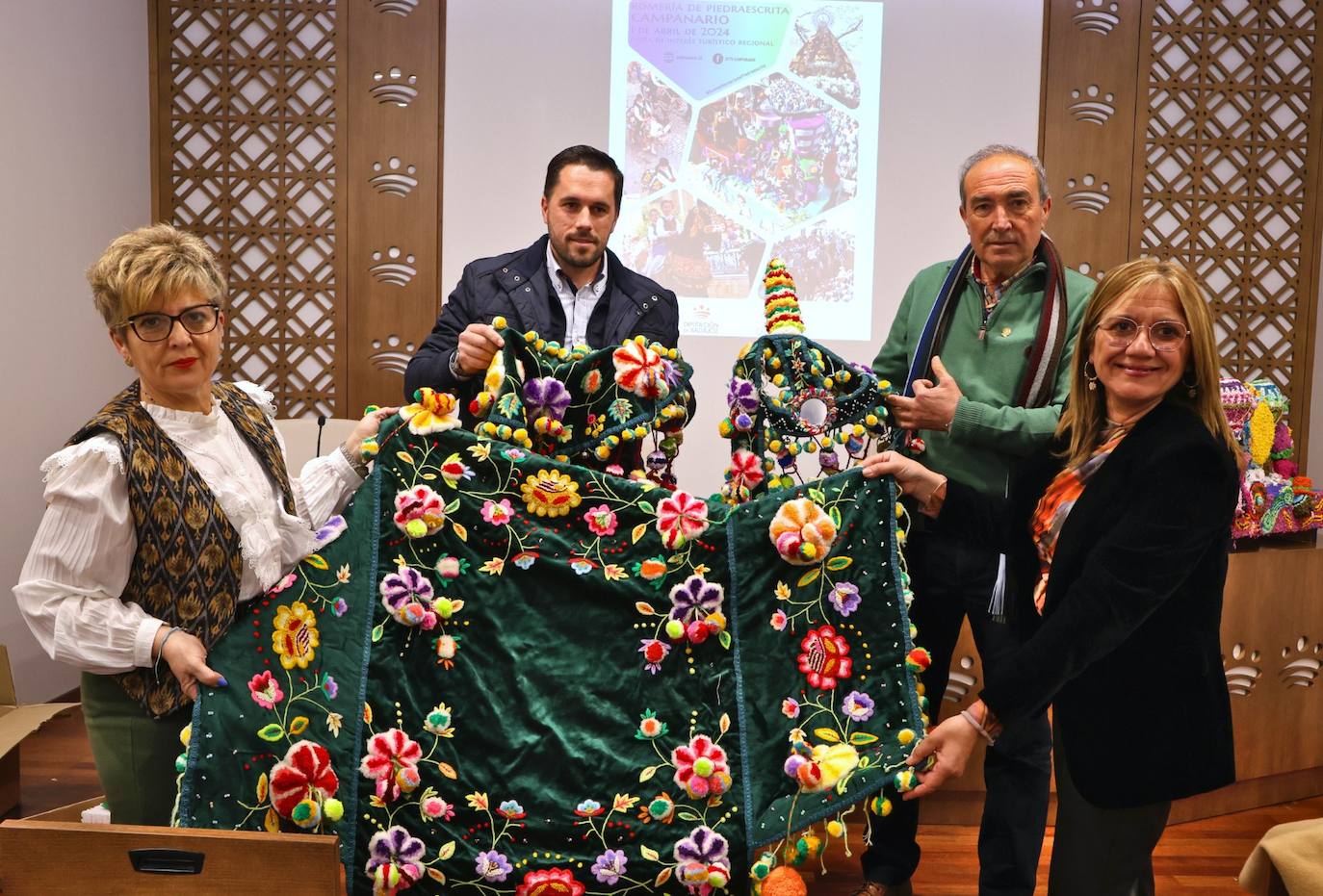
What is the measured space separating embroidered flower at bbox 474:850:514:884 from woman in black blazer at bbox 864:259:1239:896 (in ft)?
2.35

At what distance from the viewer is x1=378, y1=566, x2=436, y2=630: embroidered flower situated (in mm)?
1737

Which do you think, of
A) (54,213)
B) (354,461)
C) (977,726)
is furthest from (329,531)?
(54,213)

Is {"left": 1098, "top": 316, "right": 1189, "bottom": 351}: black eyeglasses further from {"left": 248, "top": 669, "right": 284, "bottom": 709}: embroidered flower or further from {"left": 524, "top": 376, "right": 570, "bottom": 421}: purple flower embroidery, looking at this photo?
{"left": 248, "top": 669, "right": 284, "bottom": 709}: embroidered flower

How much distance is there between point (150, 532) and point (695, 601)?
888 millimetres

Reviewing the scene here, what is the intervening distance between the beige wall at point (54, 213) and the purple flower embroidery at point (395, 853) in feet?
8.55

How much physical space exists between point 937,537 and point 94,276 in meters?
1.64

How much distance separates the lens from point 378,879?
163 centimetres

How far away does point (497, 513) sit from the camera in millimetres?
1807

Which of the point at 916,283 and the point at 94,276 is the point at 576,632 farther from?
the point at 916,283

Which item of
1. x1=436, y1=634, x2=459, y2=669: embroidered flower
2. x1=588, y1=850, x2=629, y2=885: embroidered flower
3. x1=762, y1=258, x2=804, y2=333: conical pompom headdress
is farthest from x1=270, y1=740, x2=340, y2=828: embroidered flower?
x1=762, y1=258, x2=804, y2=333: conical pompom headdress

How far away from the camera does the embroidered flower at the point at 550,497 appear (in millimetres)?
1819

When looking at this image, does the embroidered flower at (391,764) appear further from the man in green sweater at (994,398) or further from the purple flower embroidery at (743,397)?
the man in green sweater at (994,398)

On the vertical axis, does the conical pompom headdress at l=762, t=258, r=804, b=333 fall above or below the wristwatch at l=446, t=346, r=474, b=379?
above

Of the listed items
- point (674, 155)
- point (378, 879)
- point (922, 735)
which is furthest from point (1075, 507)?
point (674, 155)
